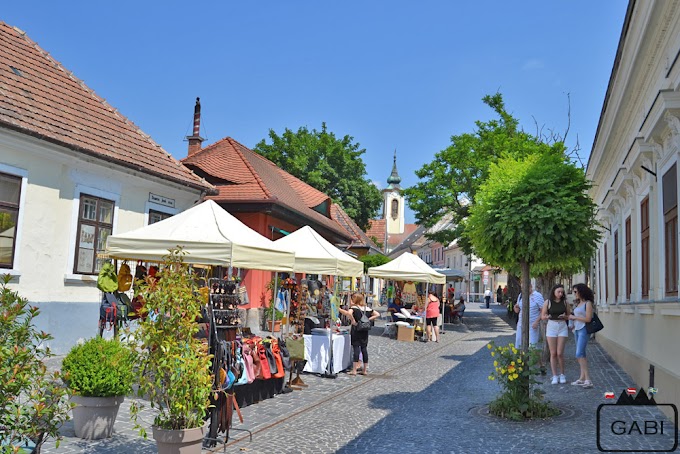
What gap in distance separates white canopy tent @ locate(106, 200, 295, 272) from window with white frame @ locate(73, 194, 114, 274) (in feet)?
14.5

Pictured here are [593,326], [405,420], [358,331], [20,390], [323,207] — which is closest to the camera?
[20,390]

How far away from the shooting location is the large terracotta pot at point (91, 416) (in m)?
6.83

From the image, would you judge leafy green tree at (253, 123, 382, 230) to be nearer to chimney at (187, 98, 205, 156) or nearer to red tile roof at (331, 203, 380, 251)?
red tile roof at (331, 203, 380, 251)

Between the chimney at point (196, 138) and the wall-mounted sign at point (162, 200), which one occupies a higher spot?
the chimney at point (196, 138)

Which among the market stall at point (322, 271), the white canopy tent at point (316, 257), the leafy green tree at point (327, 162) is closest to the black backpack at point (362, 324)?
the market stall at point (322, 271)

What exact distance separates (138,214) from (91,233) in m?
1.52

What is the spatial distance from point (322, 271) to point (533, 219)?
4.57 meters

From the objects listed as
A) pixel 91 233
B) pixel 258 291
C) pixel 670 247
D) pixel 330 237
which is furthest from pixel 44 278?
pixel 330 237

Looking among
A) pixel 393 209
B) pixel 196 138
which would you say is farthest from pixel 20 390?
pixel 393 209

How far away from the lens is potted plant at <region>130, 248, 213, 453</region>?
575 centimetres

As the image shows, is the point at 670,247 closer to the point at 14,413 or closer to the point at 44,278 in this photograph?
the point at 14,413

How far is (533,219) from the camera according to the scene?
889cm

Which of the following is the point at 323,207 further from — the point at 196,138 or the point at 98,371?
the point at 98,371

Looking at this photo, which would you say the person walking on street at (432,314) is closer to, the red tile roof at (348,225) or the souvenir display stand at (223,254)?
the souvenir display stand at (223,254)
